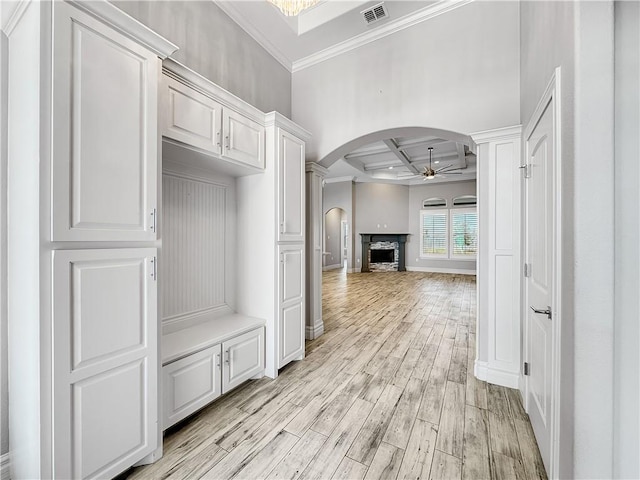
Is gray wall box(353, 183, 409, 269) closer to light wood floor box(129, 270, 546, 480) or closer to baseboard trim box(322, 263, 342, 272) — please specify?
baseboard trim box(322, 263, 342, 272)

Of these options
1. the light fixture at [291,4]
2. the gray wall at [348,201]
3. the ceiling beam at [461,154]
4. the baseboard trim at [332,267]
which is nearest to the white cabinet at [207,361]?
the light fixture at [291,4]

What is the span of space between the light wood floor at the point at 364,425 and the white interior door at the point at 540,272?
278 mm

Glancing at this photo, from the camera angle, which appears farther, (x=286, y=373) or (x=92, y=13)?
(x=286, y=373)

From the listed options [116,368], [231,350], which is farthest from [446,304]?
[116,368]

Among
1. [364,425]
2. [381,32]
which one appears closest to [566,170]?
[364,425]

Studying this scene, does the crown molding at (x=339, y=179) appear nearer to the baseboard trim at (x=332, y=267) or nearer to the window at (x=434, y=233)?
the window at (x=434, y=233)

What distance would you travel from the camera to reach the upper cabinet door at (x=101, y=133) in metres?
1.26

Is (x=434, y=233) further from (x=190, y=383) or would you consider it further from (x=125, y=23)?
(x=125, y=23)

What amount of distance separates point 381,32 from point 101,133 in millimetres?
3301

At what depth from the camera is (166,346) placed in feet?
6.71

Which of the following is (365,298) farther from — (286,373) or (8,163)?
(8,163)

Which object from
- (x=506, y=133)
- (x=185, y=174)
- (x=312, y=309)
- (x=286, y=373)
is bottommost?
(x=286, y=373)

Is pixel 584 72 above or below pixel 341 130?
below

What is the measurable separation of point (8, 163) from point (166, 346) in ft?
4.64
